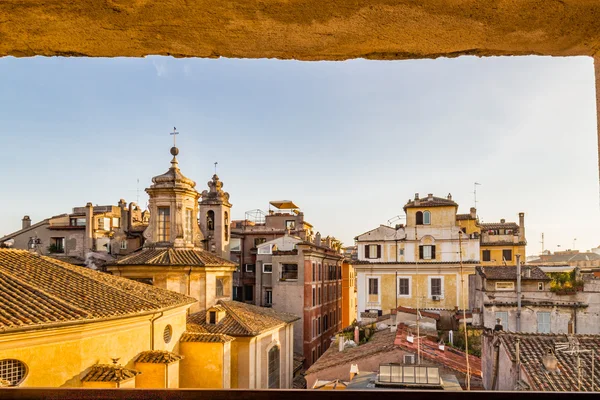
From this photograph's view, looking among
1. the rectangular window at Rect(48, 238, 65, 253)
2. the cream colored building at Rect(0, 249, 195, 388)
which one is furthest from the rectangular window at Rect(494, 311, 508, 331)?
the rectangular window at Rect(48, 238, 65, 253)

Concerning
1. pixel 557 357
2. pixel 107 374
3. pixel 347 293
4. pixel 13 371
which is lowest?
pixel 347 293

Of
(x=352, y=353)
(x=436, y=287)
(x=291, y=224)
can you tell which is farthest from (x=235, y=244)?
(x=352, y=353)

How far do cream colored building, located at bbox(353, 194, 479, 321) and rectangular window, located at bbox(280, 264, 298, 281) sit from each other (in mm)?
3593

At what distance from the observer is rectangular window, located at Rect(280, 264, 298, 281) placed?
93.3 feet

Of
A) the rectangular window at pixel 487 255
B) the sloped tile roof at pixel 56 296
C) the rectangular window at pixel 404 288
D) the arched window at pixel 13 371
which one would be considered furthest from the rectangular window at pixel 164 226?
the rectangular window at pixel 487 255

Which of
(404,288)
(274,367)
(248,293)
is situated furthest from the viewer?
(248,293)

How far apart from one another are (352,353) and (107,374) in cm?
859

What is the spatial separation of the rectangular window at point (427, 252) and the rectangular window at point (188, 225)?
1303 centimetres

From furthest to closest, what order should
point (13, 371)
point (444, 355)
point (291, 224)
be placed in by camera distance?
point (291, 224) < point (444, 355) < point (13, 371)

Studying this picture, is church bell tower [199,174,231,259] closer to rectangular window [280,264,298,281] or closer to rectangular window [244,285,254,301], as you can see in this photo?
rectangular window [280,264,298,281]

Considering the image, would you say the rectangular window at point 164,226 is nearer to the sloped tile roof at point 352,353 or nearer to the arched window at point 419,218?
the sloped tile roof at point 352,353

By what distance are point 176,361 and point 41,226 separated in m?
28.7

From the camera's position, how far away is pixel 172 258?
20609 millimetres

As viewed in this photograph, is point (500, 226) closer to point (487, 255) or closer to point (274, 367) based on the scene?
point (487, 255)
